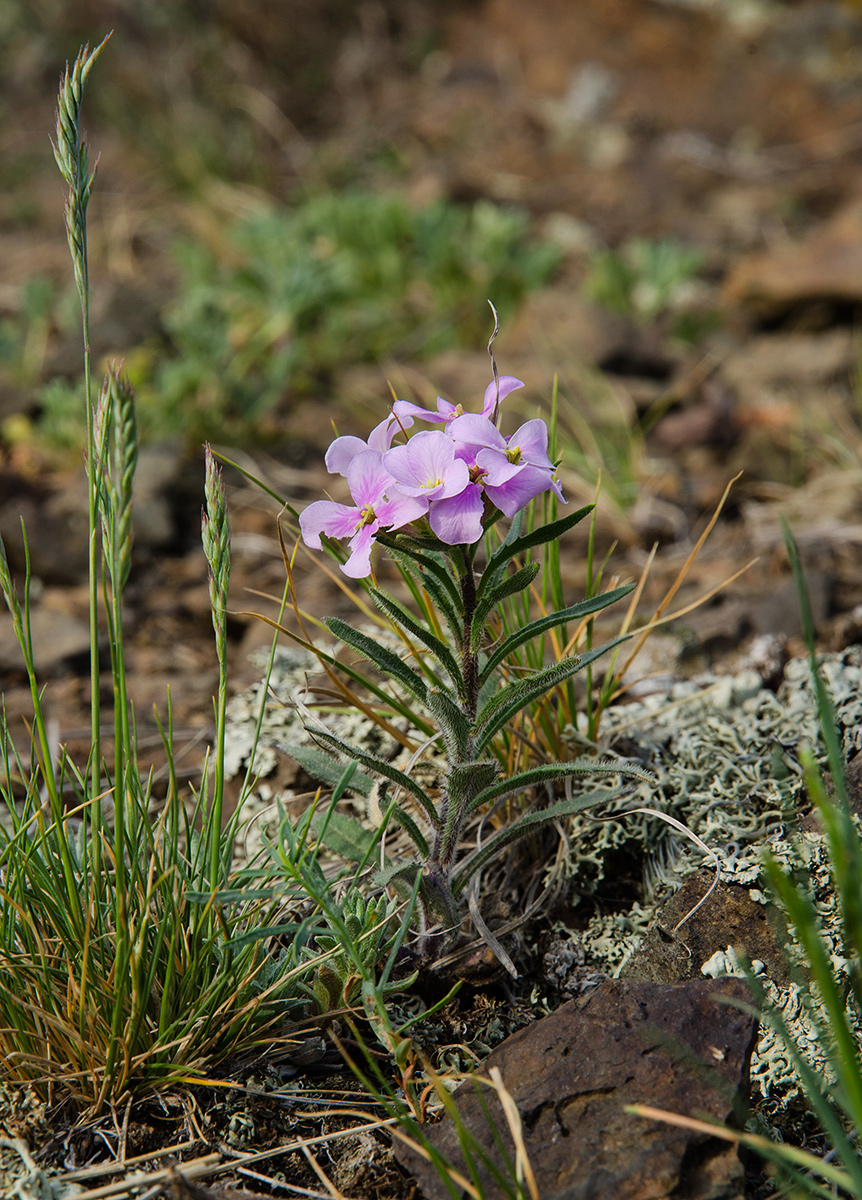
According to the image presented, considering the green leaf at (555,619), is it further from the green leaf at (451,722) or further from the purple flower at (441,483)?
the purple flower at (441,483)

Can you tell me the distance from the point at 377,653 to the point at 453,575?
17cm

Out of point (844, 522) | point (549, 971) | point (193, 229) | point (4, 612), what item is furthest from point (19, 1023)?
A: point (193, 229)

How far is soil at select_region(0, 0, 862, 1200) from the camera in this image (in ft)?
8.35

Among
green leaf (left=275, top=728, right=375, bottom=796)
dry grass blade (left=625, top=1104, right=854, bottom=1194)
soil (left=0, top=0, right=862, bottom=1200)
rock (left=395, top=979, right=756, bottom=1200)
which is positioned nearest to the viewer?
dry grass blade (left=625, top=1104, right=854, bottom=1194)

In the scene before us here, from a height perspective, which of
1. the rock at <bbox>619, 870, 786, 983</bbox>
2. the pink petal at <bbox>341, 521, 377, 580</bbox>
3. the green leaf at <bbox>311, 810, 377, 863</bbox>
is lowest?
the rock at <bbox>619, 870, 786, 983</bbox>

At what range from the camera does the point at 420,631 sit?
4.50ft

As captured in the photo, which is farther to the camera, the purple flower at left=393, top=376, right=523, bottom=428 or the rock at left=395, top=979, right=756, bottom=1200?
the purple flower at left=393, top=376, right=523, bottom=428

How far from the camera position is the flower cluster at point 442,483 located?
47.7 inches

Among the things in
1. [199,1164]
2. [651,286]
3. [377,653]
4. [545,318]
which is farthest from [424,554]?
[651,286]

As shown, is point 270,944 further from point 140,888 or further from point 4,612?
point 4,612

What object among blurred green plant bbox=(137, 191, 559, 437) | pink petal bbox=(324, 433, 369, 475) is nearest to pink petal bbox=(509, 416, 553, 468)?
pink petal bbox=(324, 433, 369, 475)

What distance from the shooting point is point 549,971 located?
65.5 inches

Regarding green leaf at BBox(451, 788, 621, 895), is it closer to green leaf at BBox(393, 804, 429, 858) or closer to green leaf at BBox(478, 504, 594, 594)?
green leaf at BBox(393, 804, 429, 858)

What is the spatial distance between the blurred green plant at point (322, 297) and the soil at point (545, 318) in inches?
6.6
